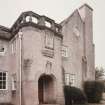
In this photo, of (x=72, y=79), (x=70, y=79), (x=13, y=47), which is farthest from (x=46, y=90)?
(x=72, y=79)

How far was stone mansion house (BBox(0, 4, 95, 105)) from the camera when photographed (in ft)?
57.6

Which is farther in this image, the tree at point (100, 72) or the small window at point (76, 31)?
the tree at point (100, 72)

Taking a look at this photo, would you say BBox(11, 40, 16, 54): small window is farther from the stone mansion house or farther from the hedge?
the hedge

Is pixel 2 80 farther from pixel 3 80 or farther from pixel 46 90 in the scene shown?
pixel 46 90

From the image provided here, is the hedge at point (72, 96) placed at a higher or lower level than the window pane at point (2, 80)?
lower

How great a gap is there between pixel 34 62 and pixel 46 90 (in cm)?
379

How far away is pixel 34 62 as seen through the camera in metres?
17.7

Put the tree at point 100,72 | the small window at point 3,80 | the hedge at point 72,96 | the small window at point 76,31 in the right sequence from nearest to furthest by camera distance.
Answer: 1. the small window at point 3,80
2. the hedge at point 72,96
3. the small window at point 76,31
4. the tree at point 100,72

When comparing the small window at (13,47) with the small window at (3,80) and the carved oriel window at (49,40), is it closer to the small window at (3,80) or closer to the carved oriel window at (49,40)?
the small window at (3,80)

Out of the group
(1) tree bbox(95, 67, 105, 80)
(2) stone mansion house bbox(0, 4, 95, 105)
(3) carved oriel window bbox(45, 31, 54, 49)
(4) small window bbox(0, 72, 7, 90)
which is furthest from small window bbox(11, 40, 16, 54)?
(1) tree bbox(95, 67, 105, 80)

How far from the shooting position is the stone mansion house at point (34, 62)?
17547mm

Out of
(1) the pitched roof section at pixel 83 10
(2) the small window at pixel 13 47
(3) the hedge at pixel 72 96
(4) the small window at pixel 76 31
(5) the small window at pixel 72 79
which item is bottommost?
(3) the hedge at pixel 72 96

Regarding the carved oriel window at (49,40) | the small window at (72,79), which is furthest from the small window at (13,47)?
the small window at (72,79)

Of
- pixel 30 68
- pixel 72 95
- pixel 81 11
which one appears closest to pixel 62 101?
pixel 72 95
